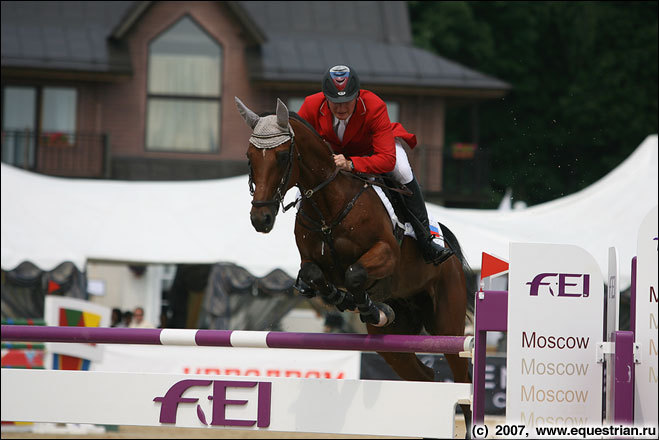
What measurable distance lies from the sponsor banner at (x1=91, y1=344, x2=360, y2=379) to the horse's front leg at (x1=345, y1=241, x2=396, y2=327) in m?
6.15

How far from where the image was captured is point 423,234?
17.6 feet

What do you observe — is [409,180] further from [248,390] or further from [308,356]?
[308,356]

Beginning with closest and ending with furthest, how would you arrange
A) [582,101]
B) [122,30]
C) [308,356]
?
[308,356] → [122,30] → [582,101]

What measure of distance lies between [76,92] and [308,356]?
37.0 ft

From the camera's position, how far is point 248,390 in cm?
434

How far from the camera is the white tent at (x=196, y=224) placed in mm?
11883

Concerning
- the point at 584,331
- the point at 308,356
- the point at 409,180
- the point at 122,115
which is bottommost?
the point at 308,356

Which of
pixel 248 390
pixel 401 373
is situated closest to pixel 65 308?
pixel 401 373

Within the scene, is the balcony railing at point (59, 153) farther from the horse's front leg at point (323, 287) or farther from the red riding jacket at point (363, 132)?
the horse's front leg at point (323, 287)

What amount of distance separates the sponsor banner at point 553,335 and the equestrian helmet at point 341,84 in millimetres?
1467

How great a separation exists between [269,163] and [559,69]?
90.2 ft

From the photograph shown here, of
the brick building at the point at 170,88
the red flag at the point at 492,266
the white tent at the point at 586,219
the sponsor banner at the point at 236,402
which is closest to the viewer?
the red flag at the point at 492,266

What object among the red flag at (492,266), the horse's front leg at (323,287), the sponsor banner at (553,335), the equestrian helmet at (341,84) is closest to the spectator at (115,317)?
the horse's front leg at (323,287)

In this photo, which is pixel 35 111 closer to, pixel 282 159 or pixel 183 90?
pixel 183 90
